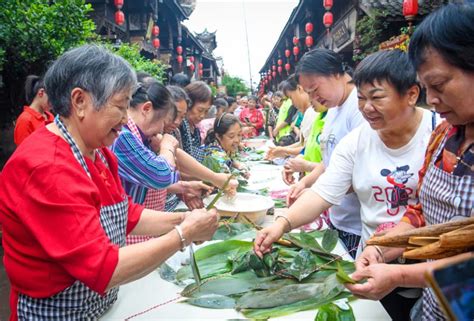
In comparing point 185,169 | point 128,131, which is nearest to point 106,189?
point 128,131

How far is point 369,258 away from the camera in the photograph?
4.56 feet

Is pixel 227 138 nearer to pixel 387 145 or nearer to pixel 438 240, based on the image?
pixel 387 145

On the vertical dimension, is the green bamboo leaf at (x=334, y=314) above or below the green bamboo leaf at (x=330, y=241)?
above

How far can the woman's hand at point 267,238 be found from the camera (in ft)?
5.79

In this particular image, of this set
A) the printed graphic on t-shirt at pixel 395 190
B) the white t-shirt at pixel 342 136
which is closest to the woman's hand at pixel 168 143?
the white t-shirt at pixel 342 136

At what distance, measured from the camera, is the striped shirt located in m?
2.00

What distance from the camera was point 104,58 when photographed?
53.6 inches

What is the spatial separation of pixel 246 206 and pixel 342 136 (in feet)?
2.55

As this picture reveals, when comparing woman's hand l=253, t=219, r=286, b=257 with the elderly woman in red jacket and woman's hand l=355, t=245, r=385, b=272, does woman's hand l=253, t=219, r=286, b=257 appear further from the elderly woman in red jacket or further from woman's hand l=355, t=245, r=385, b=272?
woman's hand l=355, t=245, r=385, b=272

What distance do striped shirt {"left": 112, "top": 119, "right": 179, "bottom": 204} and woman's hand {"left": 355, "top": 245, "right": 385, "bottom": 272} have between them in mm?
1153

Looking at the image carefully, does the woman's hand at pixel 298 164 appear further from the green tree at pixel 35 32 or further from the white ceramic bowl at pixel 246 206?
the green tree at pixel 35 32

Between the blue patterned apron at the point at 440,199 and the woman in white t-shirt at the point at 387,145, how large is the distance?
12.3 inches

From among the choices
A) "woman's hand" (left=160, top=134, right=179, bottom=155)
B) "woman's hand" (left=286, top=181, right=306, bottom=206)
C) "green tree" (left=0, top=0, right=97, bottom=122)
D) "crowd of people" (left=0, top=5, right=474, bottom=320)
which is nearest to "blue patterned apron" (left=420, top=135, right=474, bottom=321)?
"crowd of people" (left=0, top=5, right=474, bottom=320)

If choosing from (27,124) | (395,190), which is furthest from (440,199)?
(27,124)
